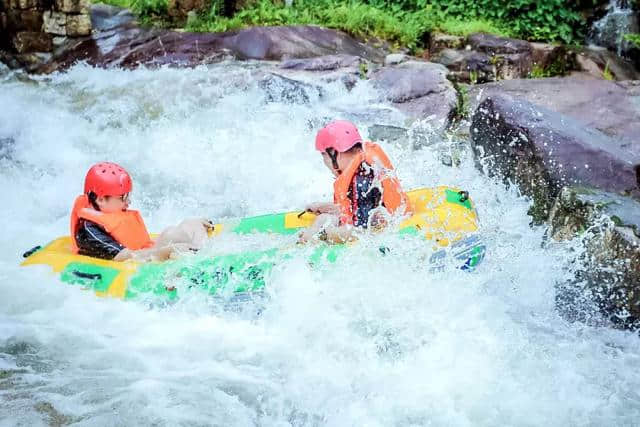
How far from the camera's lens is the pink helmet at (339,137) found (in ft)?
15.9

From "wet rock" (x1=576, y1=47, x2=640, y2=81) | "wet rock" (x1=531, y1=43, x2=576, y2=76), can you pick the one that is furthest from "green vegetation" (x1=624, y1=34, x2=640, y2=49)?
"wet rock" (x1=531, y1=43, x2=576, y2=76)

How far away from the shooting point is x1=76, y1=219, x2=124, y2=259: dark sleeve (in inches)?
189

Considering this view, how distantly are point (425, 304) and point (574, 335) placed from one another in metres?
0.99

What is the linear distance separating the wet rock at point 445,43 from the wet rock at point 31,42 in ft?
18.8

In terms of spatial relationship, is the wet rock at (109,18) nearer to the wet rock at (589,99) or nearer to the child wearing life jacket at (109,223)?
the wet rock at (589,99)

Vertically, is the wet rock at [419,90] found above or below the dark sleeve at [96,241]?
below

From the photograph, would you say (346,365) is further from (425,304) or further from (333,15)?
(333,15)

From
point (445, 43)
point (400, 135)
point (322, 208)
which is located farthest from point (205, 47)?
point (322, 208)

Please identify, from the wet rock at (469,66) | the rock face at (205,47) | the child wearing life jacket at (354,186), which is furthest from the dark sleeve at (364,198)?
the wet rock at (469,66)

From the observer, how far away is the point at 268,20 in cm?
1073

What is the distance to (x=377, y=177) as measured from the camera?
15.7ft

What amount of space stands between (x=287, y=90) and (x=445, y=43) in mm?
3007

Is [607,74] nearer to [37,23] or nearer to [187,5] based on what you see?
[187,5]

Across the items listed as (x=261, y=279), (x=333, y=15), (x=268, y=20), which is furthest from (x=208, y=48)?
(x=261, y=279)
